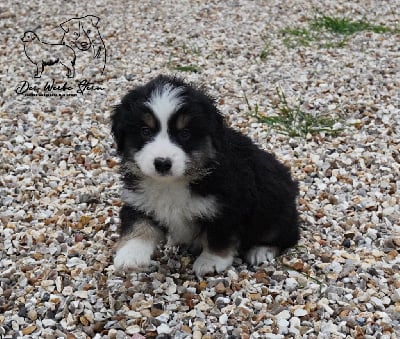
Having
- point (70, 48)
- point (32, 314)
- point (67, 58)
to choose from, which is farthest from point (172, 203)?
point (70, 48)

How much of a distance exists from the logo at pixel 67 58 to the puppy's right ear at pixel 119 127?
3.42m

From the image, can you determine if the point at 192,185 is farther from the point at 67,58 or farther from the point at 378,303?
the point at 67,58

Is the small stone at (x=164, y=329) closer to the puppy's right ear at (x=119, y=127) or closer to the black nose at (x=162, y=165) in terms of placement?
the black nose at (x=162, y=165)

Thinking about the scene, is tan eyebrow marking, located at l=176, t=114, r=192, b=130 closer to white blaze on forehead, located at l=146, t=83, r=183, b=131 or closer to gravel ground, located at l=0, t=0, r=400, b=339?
white blaze on forehead, located at l=146, t=83, r=183, b=131

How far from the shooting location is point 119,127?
3.45m

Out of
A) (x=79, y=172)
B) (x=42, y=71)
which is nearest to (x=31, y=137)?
(x=79, y=172)

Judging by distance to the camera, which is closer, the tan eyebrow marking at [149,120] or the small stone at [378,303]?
the tan eyebrow marking at [149,120]

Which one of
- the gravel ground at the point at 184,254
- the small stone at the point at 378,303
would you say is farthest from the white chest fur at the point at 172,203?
the small stone at the point at 378,303

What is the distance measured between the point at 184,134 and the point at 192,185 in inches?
11.9

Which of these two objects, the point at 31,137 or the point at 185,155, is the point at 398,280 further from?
the point at 31,137

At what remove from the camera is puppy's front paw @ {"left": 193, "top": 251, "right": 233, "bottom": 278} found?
363 cm

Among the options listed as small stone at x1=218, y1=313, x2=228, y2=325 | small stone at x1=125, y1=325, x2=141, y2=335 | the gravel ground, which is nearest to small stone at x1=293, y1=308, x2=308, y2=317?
the gravel ground

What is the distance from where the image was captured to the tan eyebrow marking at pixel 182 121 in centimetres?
325

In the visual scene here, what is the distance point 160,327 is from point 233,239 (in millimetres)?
693
